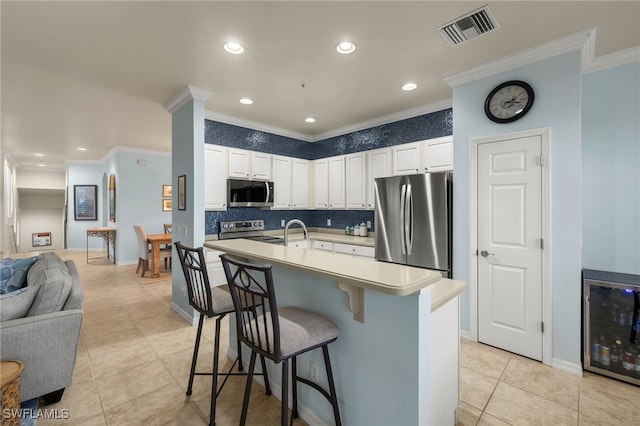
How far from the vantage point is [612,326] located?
234 centimetres

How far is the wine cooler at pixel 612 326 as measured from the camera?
2.25 metres

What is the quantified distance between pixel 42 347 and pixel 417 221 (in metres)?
3.34

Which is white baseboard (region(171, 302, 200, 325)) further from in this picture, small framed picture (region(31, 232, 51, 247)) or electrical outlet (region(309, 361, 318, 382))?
small framed picture (region(31, 232, 51, 247))

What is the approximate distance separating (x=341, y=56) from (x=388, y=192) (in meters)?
1.64

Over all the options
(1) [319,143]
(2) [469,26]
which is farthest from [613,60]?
(1) [319,143]

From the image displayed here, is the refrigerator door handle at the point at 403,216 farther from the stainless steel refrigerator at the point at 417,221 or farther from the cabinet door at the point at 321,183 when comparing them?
the cabinet door at the point at 321,183

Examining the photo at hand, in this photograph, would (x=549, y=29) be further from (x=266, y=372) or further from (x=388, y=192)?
(x=266, y=372)

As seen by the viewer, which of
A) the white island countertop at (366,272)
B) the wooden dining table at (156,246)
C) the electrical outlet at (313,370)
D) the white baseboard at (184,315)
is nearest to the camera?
the white island countertop at (366,272)

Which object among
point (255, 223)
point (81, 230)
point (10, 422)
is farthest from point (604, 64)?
point (81, 230)

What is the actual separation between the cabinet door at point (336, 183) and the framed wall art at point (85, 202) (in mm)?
8076

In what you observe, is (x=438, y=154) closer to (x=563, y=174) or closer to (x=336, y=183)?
(x=563, y=174)

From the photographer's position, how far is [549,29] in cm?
224

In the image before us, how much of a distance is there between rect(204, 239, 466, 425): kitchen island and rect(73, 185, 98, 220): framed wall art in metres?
9.59

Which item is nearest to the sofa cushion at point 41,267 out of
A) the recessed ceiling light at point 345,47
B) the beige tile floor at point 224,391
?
the beige tile floor at point 224,391
